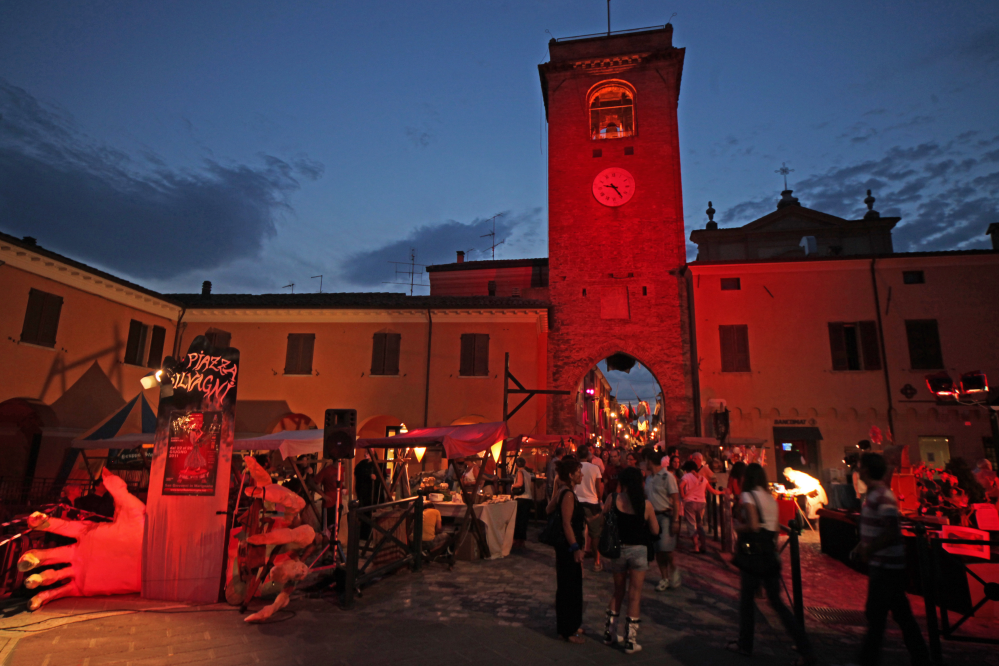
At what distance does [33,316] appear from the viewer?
13664 mm

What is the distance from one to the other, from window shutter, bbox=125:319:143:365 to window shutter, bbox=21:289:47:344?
306 centimetres

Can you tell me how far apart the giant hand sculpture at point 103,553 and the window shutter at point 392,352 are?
12.9 meters

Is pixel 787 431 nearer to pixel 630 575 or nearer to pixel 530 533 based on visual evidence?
pixel 530 533

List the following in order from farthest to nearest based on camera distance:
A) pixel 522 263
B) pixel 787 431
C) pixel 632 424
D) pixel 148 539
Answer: pixel 632 424 < pixel 522 263 < pixel 787 431 < pixel 148 539

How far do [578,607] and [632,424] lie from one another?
47221mm

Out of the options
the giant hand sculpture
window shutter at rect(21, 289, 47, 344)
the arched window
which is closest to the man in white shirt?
the giant hand sculpture

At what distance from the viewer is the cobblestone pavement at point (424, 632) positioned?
175 inches

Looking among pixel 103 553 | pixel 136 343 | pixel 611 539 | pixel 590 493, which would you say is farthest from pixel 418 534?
pixel 136 343

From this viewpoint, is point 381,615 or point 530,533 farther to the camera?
point 530,533

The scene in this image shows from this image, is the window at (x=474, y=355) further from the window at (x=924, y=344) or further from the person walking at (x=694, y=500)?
the window at (x=924, y=344)

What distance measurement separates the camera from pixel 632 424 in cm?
5034

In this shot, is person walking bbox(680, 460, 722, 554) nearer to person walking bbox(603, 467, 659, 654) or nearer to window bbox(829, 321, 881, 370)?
person walking bbox(603, 467, 659, 654)

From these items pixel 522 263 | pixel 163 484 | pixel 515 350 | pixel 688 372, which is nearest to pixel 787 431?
pixel 688 372

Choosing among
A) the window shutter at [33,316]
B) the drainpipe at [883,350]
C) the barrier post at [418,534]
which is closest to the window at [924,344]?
the drainpipe at [883,350]
